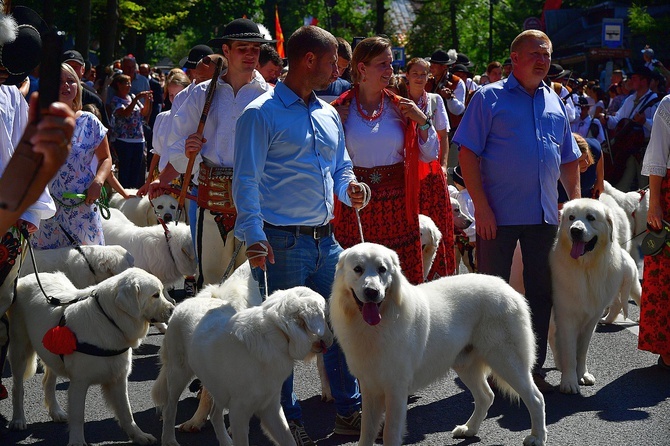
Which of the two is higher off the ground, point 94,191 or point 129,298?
point 94,191

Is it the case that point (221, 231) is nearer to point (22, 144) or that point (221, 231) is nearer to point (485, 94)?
point (485, 94)

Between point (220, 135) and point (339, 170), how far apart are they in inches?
42.9

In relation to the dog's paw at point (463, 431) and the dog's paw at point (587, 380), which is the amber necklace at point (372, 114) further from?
the dog's paw at point (587, 380)

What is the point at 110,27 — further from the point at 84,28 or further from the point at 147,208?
the point at 147,208

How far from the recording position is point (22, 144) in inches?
70.9

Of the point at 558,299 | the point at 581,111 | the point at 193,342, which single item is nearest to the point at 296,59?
the point at 193,342

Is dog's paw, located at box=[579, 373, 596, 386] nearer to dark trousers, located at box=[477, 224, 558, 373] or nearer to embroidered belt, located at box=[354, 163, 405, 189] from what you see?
dark trousers, located at box=[477, 224, 558, 373]

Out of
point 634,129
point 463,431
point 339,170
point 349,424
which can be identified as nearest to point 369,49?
point 339,170

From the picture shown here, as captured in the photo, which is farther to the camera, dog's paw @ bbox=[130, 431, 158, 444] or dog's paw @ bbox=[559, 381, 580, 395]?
dog's paw @ bbox=[559, 381, 580, 395]

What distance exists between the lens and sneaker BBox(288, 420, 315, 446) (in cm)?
504

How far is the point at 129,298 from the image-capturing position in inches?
210

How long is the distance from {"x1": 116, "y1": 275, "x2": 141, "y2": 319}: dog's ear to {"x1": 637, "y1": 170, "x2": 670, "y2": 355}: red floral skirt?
4.00m

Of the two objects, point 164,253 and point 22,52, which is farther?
point 164,253

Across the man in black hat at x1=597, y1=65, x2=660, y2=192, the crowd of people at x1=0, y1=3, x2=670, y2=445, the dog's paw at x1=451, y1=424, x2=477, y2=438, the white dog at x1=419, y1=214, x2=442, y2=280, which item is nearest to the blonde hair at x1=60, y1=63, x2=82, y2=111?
the crowd of people at x1=0, y1=3, x2=670, y2=445
